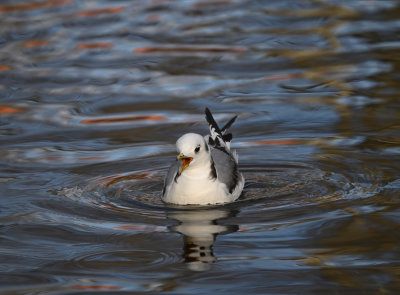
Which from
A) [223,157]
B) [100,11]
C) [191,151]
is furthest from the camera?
[100,11]

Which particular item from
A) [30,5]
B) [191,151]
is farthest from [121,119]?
[30,5]

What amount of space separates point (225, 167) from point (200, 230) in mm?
1215

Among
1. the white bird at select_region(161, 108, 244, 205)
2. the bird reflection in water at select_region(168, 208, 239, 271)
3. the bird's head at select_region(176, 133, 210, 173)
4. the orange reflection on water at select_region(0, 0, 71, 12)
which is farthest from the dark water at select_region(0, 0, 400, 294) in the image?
the orange reflection on water at select_region(0, 0, 71, 12)

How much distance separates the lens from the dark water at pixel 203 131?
587cm

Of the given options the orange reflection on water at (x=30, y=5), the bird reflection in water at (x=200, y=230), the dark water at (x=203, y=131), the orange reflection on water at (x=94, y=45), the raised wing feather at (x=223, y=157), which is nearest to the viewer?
the dark water at (x=203, y=131)

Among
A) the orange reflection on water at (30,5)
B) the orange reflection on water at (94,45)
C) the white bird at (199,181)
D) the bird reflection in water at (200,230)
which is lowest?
the bird reflection in water at (200,230)

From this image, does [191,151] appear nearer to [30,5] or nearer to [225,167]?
[225,167]

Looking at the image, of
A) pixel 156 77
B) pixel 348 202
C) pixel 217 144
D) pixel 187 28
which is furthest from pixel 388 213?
pixel 187 28

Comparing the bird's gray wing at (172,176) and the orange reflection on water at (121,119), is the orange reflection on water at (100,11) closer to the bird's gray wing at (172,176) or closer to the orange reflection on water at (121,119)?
the orange reflection on water at (121,119)

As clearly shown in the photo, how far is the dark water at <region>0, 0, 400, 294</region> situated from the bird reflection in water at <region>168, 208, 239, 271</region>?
22mm

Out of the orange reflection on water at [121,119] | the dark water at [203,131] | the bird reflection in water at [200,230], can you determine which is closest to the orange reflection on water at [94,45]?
the dark water at [203,131]

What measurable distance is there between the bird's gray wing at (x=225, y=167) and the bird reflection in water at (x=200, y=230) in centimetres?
35

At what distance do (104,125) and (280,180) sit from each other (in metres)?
2.83

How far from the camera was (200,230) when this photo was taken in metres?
6.65
